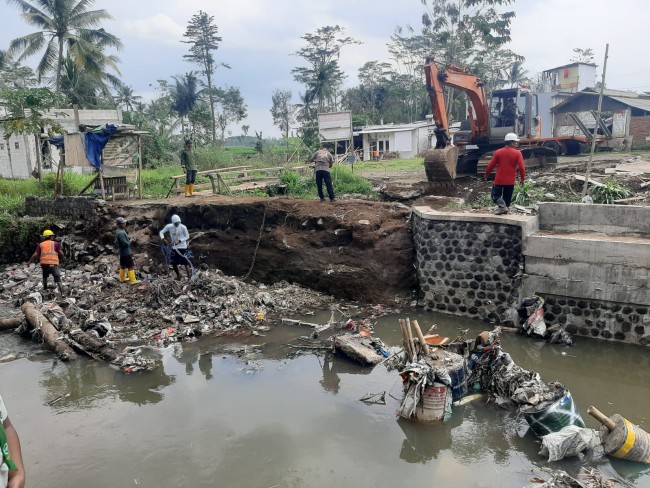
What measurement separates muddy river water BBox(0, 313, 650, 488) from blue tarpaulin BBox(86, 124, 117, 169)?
640 cm

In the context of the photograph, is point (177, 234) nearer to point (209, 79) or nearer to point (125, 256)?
point (125, 256)

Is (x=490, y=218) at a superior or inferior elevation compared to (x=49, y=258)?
superior

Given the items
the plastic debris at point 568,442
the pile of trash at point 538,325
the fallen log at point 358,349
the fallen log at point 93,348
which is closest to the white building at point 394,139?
the pile of trash at point 538,325

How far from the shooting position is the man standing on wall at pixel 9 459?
2324 millimetres

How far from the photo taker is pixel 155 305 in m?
9.74

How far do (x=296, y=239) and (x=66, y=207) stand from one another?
6.71m

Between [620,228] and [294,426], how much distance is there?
6.83 m

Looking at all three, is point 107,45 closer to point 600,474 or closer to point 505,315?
point 505,315

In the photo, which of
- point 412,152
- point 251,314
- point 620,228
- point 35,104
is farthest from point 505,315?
point 412,152

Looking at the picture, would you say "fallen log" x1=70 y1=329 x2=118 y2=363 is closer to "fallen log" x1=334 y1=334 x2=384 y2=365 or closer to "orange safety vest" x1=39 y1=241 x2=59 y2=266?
"orange safety vest" x1=39 y1=241 x2=59 y2=266

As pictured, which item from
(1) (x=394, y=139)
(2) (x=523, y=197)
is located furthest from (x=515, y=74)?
(2) (x=523, y=197)

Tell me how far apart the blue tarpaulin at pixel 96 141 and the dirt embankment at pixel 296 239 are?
138 cm

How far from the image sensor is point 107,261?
1217 centimetres

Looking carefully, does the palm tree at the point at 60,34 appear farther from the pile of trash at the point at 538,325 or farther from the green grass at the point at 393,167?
the pile of trash at the point at 538,325
